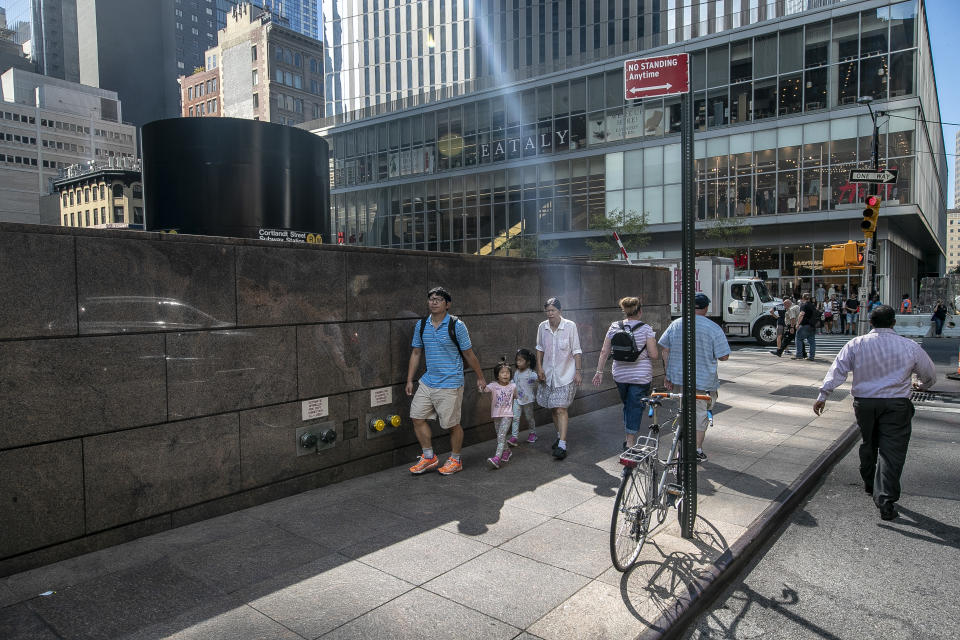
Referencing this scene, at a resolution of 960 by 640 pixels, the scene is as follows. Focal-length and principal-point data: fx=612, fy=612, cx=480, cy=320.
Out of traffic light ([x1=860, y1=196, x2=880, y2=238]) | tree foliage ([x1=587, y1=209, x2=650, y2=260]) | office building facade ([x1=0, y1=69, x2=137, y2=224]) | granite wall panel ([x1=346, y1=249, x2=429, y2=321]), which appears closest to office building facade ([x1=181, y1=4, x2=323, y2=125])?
office building facade ([x1=0, y1=69, x2=137, y2=224])

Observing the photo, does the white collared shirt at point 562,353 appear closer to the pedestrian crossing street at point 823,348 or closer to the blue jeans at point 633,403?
the blue jeans at point 633,403

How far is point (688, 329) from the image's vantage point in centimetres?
464

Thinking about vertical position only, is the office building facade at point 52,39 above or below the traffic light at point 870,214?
above

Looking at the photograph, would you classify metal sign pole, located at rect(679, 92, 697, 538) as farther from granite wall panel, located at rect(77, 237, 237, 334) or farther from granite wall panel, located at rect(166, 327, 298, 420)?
granite wall panel, located at rect(77, 237, 237, 334)

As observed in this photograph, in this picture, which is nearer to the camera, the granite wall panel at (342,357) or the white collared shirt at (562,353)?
the granite wall panel at (342,357)

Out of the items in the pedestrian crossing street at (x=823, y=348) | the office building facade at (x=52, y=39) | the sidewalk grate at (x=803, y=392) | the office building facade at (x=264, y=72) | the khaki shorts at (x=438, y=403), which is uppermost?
the office building facade at (x=264, y=72)

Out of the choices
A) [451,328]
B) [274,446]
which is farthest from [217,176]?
[274,446]

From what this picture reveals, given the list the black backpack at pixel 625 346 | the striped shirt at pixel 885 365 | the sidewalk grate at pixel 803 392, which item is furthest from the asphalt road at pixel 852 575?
the sidewalk grate at pixel 803 392

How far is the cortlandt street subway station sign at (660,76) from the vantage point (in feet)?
14.3

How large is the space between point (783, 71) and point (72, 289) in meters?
37.8

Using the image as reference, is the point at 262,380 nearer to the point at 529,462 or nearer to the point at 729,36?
the point at 529,462

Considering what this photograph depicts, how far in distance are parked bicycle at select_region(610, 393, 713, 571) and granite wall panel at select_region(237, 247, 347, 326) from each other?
3068mm

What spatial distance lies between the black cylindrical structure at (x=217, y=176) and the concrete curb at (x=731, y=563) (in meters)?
5.97

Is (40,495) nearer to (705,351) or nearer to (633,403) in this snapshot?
(633,403)
